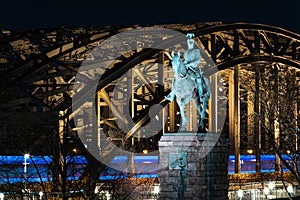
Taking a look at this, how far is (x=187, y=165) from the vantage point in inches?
1196

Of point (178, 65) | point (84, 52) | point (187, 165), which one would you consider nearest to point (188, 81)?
point (178, 65)

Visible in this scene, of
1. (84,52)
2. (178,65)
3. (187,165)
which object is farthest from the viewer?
(84,52)

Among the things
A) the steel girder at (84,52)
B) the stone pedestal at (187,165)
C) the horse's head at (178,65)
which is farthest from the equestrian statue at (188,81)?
the steel girder at (84,52)

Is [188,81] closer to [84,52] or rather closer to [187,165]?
[187,165]

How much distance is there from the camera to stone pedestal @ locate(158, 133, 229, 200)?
30266 millimetres

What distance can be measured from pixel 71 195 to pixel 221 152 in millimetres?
6032

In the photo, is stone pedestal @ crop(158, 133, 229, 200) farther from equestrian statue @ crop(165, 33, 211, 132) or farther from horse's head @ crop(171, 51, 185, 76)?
horse's head @ crop(171, 51, 185, 76)

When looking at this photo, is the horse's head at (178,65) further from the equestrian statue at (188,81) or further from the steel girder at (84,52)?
the steel girder at (84,52)

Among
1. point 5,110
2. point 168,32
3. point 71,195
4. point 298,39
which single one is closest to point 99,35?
point 168,32

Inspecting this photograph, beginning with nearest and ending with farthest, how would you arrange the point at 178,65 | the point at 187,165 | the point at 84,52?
the point at 178,65, the point at 187,165, the point at 84,52

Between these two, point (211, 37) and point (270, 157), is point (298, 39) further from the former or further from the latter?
point (270, 157)

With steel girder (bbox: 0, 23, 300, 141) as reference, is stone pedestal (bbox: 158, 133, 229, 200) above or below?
below

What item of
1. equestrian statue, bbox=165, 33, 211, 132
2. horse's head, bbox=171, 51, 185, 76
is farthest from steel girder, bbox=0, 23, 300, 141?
horse's head, bbox=171, 51, 185, 76

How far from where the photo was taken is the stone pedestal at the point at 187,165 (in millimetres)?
30266
